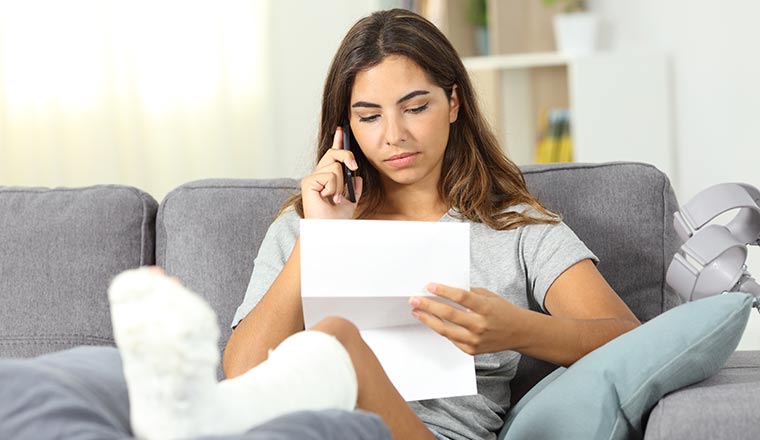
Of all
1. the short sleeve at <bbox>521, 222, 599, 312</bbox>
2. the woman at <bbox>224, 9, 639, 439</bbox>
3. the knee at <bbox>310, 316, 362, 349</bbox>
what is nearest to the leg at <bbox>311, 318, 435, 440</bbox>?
the knee at <bbox>310, 316, 362, 349</bbox>

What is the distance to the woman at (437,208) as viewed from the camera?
163 cm

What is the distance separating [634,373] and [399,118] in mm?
599

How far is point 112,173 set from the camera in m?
4.12

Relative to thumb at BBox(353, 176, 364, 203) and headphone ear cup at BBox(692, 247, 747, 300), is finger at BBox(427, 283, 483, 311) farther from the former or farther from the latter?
thumb at BBox(353, 176, 364, 203)

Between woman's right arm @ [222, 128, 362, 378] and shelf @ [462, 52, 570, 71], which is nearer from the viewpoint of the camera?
woman's right arm @ [222, 128, 362, 378]

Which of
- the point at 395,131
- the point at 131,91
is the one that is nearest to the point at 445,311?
the point at 395,131

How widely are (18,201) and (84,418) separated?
1.12 metres

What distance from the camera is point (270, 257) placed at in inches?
71.0

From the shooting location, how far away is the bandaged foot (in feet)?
3.10

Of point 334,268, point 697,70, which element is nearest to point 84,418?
point 334,268

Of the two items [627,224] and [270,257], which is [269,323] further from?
[627,224]

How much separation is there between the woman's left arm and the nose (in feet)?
1.10

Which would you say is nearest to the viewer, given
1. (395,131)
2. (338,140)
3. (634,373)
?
(634,373)

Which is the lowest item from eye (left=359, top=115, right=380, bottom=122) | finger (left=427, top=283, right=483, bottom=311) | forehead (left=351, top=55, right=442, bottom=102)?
finger (left=427, top=283, right=483, bottom=311)
